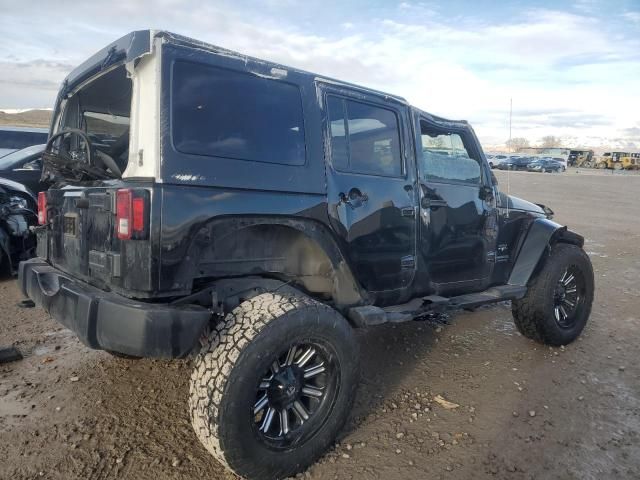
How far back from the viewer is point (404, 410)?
3.39m

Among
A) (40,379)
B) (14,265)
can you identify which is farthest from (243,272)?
(14,265)

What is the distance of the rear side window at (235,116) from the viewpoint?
2564mm

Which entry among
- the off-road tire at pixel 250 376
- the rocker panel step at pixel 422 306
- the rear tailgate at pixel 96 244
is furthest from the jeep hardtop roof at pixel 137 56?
the rocker panel step at pixel 422 306

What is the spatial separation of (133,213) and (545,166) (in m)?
47.5

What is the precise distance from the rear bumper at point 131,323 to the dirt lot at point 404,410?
0.72 meters

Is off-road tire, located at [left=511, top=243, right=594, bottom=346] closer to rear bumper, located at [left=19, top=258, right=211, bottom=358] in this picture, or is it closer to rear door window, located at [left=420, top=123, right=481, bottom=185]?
rear door window, located at [left=420, top=123, right=481, bottom=185]

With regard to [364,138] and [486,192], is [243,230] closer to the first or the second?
[364,138]

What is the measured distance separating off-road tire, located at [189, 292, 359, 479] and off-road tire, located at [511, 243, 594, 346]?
2.39 metres

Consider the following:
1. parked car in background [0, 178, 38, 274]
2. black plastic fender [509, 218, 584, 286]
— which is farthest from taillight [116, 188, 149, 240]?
parked car in background [0, 178, 38, 274]

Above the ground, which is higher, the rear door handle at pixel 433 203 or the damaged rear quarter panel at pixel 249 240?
the rear door handle at pixel 433 203

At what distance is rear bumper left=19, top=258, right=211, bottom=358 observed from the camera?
2350mm

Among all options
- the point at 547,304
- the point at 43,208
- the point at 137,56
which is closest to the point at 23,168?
the point at 43,208

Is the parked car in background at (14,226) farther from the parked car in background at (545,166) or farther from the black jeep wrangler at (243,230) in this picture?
the parked car in background at (545,166)

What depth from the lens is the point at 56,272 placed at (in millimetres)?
3176
